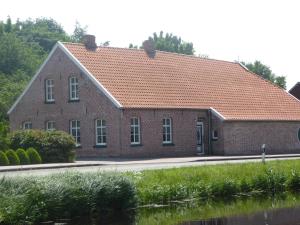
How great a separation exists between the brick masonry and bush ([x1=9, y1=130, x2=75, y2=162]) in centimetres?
321

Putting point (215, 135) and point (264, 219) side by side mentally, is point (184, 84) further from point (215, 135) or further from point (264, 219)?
point (264, 219)

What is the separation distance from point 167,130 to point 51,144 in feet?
25.0

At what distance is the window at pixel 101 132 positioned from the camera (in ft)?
117

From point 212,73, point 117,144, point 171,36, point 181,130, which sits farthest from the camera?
point 171,36

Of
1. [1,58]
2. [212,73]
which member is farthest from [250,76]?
[1,58]

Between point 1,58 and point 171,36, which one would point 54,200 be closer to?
point 1,58

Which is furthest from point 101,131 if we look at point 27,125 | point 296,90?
point 296,90

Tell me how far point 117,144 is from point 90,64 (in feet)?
16.5

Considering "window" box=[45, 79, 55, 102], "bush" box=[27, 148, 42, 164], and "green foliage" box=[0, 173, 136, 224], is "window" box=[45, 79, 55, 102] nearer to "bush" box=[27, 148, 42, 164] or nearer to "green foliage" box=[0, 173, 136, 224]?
"bush" box=[27, 148, 42, 164]

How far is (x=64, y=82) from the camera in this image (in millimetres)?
37750

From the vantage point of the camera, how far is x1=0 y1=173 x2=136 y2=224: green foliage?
51.9 feet

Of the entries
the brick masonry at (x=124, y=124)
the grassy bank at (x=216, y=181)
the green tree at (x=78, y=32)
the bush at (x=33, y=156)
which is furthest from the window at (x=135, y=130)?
the green tree at (x=78, y=32)

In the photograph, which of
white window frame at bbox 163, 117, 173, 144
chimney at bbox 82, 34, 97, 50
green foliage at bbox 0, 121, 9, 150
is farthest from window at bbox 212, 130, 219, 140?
green foliage at bbox 0, 121, 9, 150

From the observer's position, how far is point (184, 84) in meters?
39.9
